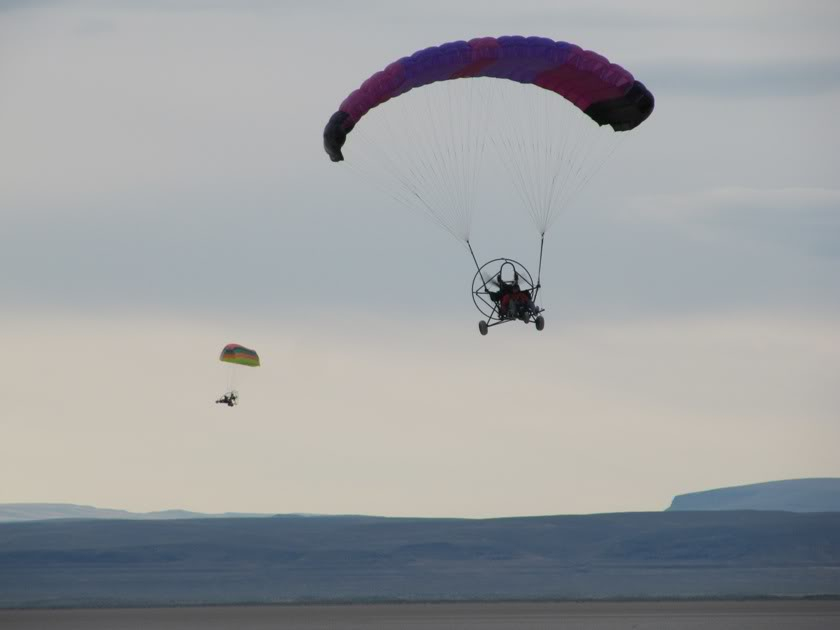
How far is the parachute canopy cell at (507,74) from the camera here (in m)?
52.7

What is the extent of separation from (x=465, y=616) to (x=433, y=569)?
91.2 m

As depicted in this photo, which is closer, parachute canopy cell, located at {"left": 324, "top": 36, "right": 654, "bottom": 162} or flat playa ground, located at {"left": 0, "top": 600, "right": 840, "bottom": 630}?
parachute canopy cell, located at {"left": 324, "top": 36, "right": 654, "bottom": 162}

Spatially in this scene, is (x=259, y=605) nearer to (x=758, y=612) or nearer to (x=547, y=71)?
(x=758, y=612)

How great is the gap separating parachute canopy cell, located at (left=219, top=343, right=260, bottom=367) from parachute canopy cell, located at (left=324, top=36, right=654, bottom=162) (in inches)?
1973

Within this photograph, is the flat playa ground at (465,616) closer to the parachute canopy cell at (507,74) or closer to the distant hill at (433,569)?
the distant hill at (433,569)

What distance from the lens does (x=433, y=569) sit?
16662 cm

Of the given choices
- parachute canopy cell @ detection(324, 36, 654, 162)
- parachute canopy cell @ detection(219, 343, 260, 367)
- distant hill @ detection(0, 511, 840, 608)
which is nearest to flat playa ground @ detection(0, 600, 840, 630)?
distant hill @ detection(0, 511, 840, 608)

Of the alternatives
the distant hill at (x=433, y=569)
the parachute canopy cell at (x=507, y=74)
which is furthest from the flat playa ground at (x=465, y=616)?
the parachute canopy cell at (x=507, y=74)

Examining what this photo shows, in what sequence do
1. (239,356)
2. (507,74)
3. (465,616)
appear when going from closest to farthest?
(507,74) < (465,616) < (239,356)

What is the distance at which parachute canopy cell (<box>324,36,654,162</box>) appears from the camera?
52719 mm

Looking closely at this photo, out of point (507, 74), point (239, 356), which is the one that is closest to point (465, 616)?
point (507, 74)

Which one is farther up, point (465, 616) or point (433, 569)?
point (433, 569)

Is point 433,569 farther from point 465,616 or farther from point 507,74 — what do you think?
point 507,74

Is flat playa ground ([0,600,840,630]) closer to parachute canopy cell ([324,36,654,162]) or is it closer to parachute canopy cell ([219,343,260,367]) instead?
parachute canopy cell ([219,343,260,367])
